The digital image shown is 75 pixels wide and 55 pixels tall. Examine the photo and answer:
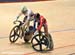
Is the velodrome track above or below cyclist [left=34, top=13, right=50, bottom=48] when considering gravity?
below

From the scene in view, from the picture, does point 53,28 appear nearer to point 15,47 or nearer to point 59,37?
point 59,37

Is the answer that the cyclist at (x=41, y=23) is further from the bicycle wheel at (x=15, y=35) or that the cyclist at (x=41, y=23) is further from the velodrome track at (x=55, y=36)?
the bicycle wheel at (x=15, y=35)

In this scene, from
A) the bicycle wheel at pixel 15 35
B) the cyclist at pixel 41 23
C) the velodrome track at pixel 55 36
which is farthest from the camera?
the bicycle wheel at pixel 15 35

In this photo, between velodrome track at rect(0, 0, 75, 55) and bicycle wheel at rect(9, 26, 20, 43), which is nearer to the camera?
velodrome track at rect(0, 0, 75, 55)

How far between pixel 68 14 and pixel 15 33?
6.71 meters

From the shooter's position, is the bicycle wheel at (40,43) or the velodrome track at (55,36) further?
the velodrome track at (55,36)

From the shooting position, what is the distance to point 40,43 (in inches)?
281

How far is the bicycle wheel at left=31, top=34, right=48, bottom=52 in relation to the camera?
7051mm

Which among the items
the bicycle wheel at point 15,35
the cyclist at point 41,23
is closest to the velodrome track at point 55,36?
the bicycle wheel at point 15,35

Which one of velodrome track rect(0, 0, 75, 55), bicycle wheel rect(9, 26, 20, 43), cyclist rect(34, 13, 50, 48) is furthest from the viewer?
bicycle wheel rect(9, 26, 20, 43)

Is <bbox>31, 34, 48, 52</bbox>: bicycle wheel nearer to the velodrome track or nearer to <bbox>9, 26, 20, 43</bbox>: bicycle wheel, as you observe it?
the velodrome track

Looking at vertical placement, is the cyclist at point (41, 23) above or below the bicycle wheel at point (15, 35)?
above

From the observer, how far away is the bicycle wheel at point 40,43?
23.1ft

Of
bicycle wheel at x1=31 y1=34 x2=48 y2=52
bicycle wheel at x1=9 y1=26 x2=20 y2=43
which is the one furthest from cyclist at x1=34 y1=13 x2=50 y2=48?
bicycle wheel at x1=9 y1=26 x2=20 y2=43
